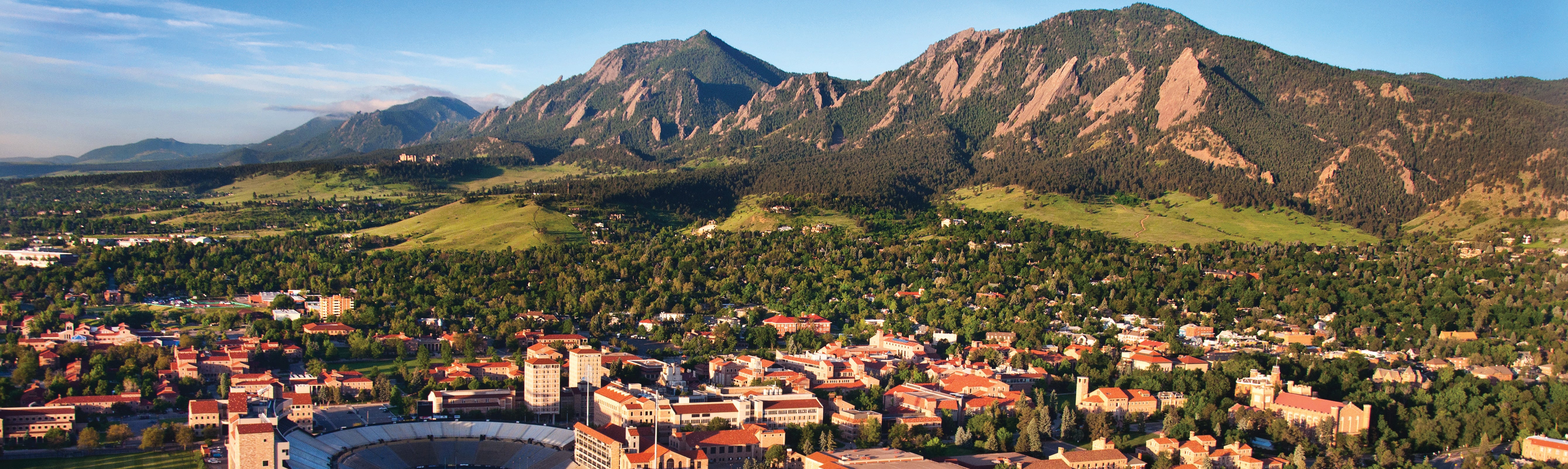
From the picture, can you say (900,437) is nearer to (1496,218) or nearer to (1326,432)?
(1326,432)

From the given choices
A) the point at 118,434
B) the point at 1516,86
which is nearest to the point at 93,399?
the point at 118,434

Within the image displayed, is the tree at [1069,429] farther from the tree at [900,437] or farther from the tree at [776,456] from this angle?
the tree at [776,456]

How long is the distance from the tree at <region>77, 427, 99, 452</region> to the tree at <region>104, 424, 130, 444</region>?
0.52 m

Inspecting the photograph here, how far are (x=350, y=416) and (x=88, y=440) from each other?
35.2 feet

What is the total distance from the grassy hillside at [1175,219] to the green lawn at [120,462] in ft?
297

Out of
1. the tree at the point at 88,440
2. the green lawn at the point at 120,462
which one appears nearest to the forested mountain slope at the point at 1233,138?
the tree at the point at 88,440

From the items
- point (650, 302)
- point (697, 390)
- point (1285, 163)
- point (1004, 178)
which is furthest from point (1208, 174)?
point (697, 390)

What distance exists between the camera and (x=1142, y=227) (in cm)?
12975

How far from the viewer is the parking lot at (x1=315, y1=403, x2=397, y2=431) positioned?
2277 inches

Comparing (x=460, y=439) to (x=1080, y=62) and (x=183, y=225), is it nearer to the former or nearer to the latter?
(x=183, y=225)

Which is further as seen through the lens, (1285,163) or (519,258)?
(1285,163)

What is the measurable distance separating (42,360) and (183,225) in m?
70.2

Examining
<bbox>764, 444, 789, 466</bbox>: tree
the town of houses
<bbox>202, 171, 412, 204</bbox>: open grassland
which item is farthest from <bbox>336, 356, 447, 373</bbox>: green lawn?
<bbox>202, 171, 412, 204</bbox>: open grassland

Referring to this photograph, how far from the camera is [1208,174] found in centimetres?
14762
